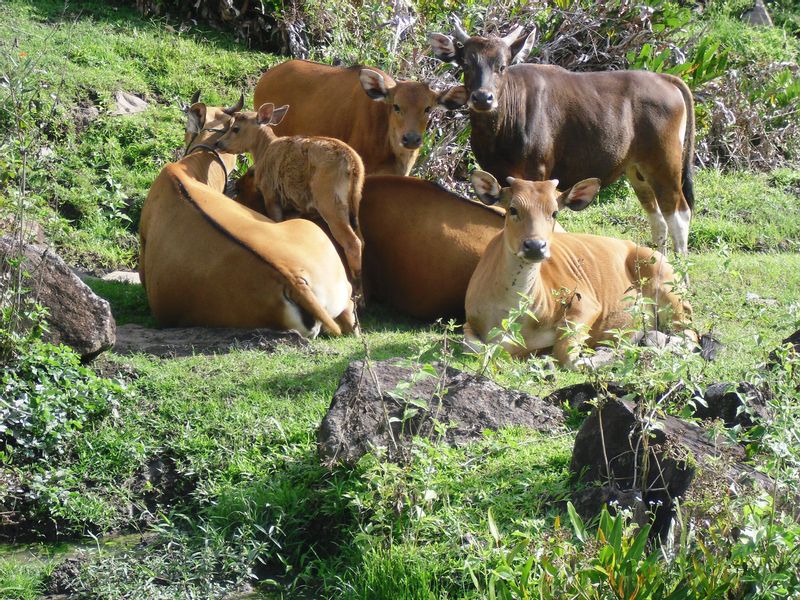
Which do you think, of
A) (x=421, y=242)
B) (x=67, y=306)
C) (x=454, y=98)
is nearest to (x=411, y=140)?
(x=454, y=98)

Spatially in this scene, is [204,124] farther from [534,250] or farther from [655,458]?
[655,458]

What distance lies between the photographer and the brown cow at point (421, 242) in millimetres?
8984

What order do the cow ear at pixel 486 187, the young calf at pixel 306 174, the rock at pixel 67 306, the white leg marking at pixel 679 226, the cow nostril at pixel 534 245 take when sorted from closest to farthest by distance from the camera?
the rock at pixel 67 306, the cow nostril at pixel 534 245, the cow ear at pixel 486 187, the young calf at pixel 306 174, the white leg marking at pixel 679 226

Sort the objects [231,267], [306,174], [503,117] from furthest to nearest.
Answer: [503,117], [306,174], [231,267]

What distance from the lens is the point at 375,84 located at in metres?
9.99

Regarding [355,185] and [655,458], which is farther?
[355,185]

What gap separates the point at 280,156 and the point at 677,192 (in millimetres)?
3441

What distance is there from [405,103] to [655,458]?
17.6 ft

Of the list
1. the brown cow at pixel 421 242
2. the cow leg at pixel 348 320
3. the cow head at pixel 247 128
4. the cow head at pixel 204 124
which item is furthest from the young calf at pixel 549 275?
the cow head at pixel 204 124

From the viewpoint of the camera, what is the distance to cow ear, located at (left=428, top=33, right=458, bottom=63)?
9695 millimetres

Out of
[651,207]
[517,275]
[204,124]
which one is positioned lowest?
[651,207]

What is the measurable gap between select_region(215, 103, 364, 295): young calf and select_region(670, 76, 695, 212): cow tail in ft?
10.4

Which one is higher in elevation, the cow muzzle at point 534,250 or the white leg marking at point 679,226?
the cow muzzle at point 534,250

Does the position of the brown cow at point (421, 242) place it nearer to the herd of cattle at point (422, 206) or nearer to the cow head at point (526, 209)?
the herd of cattle at point (422, 206)
